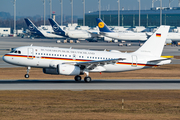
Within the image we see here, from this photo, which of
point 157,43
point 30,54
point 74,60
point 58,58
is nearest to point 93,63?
point 74,60

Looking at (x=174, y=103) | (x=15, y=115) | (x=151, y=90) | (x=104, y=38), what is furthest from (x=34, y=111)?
(x=104, y=38)

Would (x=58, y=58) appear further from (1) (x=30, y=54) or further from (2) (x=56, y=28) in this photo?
(2) (x=56, y=28)

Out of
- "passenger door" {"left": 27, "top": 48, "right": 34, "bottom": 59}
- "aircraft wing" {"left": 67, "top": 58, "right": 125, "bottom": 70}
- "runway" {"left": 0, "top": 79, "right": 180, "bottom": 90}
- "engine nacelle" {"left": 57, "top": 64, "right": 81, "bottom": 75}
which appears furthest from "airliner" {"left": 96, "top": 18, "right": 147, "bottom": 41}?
"engine nacelle" {"left": 57, "top": 64, "right": 81, "bottom": 75}

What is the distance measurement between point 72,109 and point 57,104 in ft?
8.99

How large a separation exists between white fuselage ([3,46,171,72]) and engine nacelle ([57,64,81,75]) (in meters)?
1.75

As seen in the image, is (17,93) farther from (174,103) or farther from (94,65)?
(174,103)

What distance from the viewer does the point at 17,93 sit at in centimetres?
3634

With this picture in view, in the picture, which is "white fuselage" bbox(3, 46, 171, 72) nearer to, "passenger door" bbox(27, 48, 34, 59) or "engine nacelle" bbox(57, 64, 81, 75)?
"passenger door" bbox(27, 48, 34, 59)

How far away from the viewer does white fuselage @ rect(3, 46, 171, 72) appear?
45844mm

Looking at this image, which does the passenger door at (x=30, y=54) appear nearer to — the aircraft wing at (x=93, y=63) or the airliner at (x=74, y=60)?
the airliner at (x=74, y=60)

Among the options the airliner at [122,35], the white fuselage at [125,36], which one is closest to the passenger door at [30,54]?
the airliner at [122,35]

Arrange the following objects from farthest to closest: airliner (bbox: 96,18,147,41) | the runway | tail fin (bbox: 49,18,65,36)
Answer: tail fin (bbox: 49,18,65,36)
airliner (bbox: 96,18,147,41)
the runway

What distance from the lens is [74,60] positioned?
153 ft

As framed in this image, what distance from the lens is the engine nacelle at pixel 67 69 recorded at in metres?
44.0
